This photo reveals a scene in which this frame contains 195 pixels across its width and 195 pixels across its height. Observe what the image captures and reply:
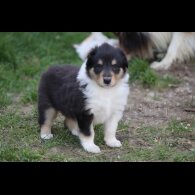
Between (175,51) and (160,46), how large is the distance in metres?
0.36

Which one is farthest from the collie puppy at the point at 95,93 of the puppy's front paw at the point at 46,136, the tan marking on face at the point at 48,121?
the puppy's front paw at the point at 46,136

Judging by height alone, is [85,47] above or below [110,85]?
below

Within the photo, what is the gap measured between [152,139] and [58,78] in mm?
1154

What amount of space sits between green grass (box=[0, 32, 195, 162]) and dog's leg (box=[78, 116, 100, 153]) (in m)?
0.07

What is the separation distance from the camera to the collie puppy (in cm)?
543

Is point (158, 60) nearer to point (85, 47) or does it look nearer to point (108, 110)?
point (85, 47)

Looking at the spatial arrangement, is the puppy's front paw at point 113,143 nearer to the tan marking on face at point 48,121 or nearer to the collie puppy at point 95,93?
the collie puppy at point 95,93

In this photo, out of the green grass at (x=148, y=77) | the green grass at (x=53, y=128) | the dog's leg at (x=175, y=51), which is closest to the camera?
the green grass at (x=53, y=128)

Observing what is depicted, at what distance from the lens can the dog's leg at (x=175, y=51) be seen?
27.9 feet

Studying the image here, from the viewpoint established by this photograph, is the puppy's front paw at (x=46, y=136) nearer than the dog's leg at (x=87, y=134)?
No

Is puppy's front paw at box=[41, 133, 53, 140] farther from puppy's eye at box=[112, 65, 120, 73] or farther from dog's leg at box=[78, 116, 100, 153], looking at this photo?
puppy's eye at box=[112, 65, 120, 73]

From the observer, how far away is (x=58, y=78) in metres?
5.96
